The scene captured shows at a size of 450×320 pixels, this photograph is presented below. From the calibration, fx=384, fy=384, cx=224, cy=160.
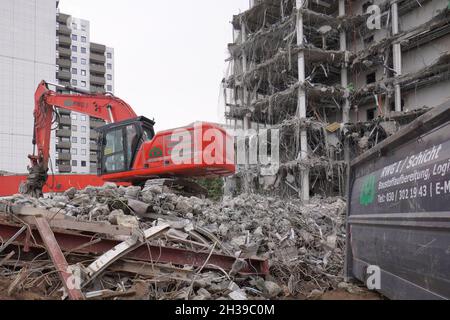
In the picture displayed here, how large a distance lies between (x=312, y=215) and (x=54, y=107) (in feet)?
28.6

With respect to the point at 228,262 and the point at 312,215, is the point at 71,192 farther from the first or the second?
the point at 312,215

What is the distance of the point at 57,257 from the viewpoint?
3859mm

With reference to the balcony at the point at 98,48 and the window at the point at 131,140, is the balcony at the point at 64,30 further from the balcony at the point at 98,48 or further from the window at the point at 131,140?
the window at the point at 131,140

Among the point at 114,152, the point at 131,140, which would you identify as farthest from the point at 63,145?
the point at 131,140

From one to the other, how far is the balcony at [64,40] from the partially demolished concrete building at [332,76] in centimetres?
4813

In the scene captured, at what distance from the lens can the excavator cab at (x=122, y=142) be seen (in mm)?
10234

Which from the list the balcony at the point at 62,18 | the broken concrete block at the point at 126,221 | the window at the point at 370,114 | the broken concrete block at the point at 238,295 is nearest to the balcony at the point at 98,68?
the balcony at the point at 62,18

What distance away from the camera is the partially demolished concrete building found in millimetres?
22781

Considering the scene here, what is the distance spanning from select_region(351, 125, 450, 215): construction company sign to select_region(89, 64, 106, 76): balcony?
7566 cm

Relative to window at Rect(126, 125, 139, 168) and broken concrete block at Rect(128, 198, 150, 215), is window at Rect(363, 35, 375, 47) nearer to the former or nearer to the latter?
window at Rect(126, 125, 139, 168)

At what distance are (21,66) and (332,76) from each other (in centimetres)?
4248

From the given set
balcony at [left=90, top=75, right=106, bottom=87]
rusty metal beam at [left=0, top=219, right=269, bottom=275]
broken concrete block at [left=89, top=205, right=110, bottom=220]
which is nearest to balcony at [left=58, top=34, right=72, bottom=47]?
balcony at [left=90, top=75, right=106, bottom=87]

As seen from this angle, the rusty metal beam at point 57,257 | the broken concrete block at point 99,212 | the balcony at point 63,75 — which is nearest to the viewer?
the rusty metal beam at point 57,257

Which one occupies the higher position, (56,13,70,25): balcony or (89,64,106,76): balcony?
(56,13,70,25): balcony
